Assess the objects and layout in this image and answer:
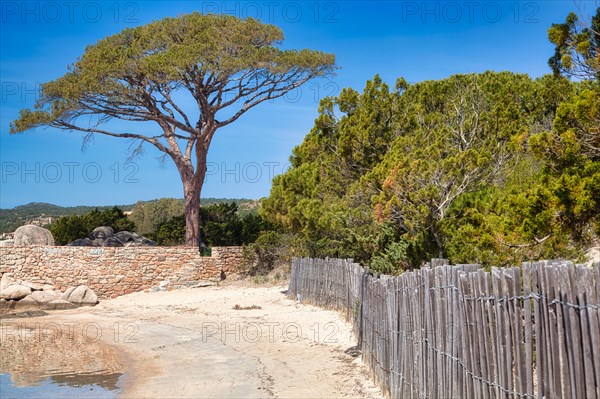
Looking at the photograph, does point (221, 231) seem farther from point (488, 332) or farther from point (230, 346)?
point (488, 332)

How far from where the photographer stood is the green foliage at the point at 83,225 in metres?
32.7

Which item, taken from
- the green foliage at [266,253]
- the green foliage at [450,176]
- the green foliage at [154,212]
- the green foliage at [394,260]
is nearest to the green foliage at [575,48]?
the green foliage at [450,176]

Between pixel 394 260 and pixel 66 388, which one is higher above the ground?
pixel 394 260

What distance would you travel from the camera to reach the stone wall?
25047 millimetres

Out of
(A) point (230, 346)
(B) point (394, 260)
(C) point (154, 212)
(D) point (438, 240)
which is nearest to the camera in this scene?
(A) point (230, 346)

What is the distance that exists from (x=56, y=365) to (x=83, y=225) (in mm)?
19905

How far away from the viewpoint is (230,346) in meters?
14.4

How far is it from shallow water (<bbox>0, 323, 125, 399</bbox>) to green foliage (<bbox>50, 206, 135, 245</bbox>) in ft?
44.4

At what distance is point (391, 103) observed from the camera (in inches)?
816

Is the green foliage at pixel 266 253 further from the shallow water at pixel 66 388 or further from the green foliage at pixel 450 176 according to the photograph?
the shallow water at pixel 66 388

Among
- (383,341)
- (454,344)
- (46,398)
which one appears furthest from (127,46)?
(454,344)

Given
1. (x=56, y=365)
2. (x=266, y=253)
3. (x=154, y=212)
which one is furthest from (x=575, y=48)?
(x=154, y=212)

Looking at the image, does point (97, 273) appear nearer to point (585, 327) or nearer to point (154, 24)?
point (154, 24)

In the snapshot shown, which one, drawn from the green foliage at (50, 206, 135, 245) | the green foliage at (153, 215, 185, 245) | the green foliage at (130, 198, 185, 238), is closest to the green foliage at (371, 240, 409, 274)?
the green foliage at (153, 215, 185, 245)
